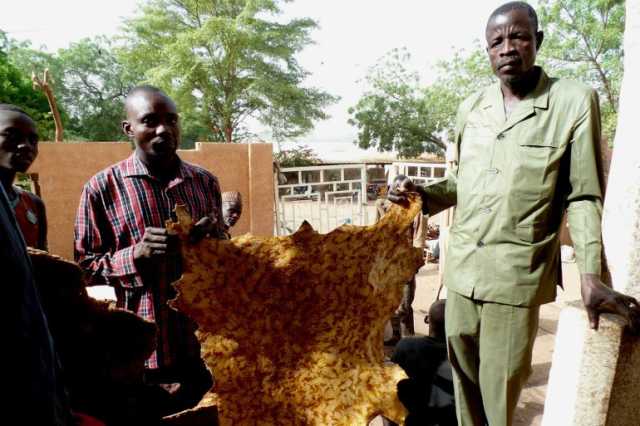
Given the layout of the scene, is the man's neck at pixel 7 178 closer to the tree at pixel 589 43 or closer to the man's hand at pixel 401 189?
the man's hand at pixel 401 189

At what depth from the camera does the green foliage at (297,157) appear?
866 inches

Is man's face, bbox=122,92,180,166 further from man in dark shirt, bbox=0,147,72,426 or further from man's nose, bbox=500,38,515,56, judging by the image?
man's nose, bbox=500,38,515,56

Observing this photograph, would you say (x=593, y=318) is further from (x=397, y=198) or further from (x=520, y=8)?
(x=520, y=8)

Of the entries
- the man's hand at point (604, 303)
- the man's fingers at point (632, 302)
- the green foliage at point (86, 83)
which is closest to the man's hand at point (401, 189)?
the man's hand at point (604, 303)

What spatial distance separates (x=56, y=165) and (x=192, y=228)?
6129 mm

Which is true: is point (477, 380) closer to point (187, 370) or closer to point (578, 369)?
point (578, 369)

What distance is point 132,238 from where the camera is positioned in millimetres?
1729

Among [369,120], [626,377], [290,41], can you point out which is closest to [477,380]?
[626,377]

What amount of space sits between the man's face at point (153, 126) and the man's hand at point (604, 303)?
1763mm

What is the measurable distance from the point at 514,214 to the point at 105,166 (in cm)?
670

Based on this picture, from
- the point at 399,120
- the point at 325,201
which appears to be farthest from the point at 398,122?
the point at 325,201

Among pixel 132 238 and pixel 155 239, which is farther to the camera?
pixel 132 238

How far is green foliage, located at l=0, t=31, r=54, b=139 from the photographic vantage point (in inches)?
683

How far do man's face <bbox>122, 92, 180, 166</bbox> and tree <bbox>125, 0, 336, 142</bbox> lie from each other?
19.5 m
